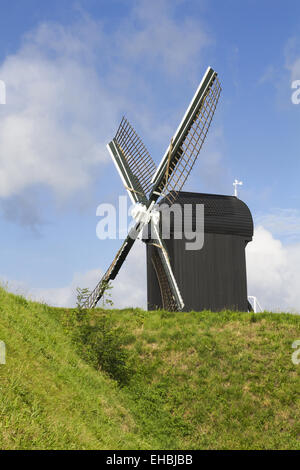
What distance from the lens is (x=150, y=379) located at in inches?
631

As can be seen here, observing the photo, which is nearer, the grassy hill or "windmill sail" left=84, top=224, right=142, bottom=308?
the grassy hill

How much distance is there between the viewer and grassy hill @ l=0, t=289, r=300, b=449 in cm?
969

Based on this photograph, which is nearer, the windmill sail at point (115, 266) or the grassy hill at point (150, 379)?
the grassy hill at point (150, 379)

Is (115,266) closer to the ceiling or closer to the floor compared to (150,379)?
closer to the ceiling

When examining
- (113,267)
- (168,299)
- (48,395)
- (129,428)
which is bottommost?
(129,428)

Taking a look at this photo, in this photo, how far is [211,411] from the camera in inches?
579

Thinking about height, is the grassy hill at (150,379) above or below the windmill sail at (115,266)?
below

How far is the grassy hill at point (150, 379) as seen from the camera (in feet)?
31.8

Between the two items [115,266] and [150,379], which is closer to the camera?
[150,379]

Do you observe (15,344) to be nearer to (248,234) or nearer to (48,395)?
(48,395)

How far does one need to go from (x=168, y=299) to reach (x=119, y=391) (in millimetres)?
6446

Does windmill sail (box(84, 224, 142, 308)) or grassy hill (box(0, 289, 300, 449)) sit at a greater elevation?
windmill sail (box(84, 224, 142, 308))
